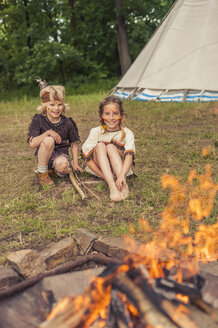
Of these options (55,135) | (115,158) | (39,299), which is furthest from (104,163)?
(39,299)

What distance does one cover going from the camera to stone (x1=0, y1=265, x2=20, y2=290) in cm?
210

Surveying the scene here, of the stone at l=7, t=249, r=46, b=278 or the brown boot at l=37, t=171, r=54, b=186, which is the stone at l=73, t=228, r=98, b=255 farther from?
the brown boot at l=37, t=171, r=54, b=186

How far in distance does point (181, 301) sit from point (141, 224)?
1.26 meters

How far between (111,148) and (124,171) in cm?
32

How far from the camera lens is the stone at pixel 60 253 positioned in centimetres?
236

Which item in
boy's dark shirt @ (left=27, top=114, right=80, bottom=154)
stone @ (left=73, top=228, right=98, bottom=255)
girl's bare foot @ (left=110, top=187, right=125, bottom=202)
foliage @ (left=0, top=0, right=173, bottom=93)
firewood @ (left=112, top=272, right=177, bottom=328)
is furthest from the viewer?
foliage @ (left=0, top=0, right=173, bottom=93)

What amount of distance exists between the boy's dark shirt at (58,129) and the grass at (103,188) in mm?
429

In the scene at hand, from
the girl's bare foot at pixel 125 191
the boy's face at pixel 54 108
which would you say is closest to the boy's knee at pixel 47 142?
the boy's face at pixel 54 108

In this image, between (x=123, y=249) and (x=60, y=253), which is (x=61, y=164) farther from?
(x=123, y=249)

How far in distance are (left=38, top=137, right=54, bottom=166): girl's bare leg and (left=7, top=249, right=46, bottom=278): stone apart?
171cm

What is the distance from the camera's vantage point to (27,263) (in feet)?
7.32

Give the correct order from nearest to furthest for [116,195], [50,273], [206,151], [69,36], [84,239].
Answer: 1. [50,273]
2. [84,239]
3. [116,195]
4. [206,151]
5. [69,36]

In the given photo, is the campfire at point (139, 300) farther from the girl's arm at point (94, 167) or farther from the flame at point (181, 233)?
the girl's arm at point (94, 167)

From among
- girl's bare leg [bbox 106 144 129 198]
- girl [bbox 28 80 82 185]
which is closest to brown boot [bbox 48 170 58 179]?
girl [bbox 28 80 82 185]
